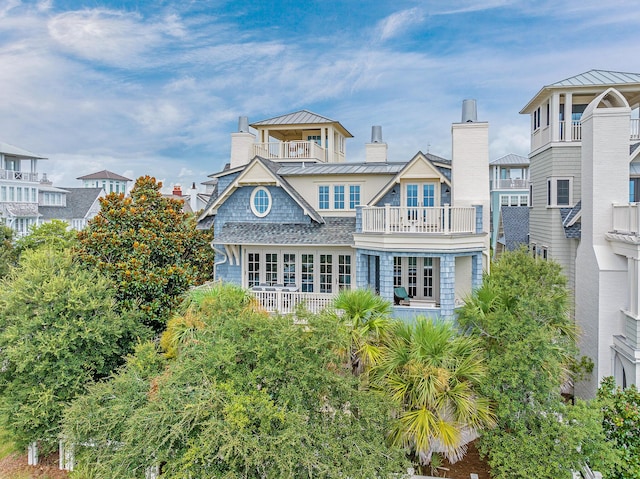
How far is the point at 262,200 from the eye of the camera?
64.1 ft

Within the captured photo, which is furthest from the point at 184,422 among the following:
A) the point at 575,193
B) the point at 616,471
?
the point at 575,193

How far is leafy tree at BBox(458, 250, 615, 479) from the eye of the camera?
9.98m

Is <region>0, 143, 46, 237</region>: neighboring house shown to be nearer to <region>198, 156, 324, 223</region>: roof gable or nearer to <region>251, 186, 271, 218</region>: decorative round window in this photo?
<region>198, 156, 324, 223</region>: roof gable

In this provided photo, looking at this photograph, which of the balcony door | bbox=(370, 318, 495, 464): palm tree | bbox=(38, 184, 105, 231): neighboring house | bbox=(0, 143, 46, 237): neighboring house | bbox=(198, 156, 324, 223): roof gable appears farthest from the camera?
bbox=(38, 184, 105, 231): neighboring house

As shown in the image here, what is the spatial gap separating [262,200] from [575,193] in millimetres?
15171

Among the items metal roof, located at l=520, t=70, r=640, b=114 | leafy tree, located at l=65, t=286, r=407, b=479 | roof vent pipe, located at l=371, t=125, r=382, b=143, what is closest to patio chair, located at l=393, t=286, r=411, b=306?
leafy tree, located at l=65, t=286, r=407, b=479

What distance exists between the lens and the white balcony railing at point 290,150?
915 inches

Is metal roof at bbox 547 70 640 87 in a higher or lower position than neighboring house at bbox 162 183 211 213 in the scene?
higher

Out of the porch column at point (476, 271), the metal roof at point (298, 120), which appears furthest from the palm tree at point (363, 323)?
the metal roof at point (298, 120)

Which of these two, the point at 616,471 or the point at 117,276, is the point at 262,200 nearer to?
the point at 117,276

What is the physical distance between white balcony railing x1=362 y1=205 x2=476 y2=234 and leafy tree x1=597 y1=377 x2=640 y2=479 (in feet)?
22.7

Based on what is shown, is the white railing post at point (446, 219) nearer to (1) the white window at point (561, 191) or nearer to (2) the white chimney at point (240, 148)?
(1) the white window at point (561, 191)

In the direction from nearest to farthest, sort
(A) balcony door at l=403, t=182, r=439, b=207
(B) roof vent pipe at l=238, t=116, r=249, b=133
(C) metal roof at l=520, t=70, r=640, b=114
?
1. (A) balcony door at l=403, t=182, r=439, b=207
2. (C) metal roof at l=520, t=70, r=640, b=114
3. (B) roof vent pipe at l=238, t=116, r=249, b=133

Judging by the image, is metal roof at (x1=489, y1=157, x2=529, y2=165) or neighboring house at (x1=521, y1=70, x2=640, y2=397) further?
metal roof at (x1=489, y1=157, x2=529, y2=165)
